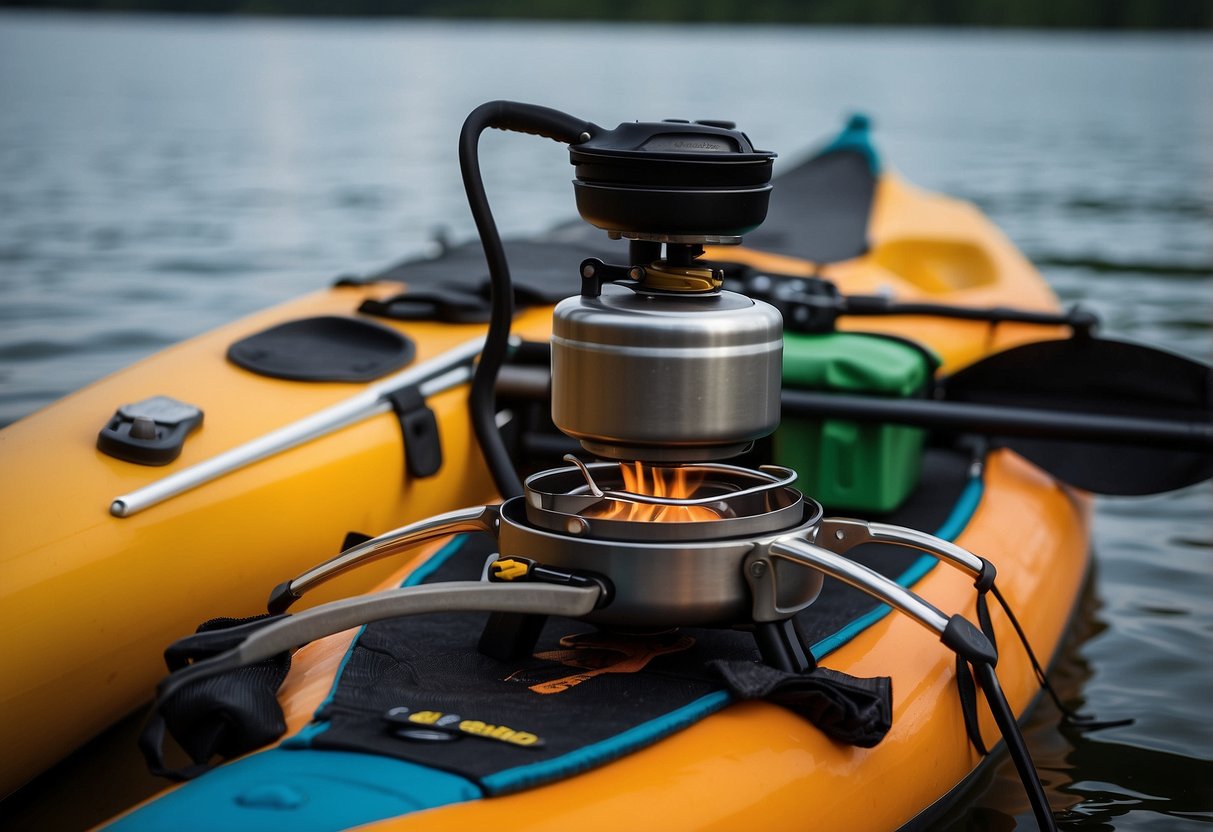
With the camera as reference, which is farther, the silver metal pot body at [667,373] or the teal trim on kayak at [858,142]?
the teal trim on kayak at [858,142]

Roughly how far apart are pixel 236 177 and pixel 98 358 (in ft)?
22.9

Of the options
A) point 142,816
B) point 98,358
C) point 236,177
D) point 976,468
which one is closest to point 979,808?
point 976,468

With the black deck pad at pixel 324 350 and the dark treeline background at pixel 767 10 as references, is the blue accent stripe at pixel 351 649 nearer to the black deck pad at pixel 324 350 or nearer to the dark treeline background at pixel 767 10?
the black deck pad at pixel 324 350

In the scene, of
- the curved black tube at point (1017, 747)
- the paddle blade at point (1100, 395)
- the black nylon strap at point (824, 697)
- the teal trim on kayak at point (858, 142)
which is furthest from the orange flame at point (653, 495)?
the teal trim on kayak at point (858, 142)

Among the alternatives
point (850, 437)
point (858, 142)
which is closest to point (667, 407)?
point (850, 437)

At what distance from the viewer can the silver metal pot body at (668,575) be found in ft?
6.34

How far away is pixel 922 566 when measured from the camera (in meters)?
2.58

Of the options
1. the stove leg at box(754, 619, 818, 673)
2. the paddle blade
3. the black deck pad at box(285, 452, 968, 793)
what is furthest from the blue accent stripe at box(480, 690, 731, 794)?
the paddle blade

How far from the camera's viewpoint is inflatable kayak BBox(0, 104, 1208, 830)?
5.80 feet

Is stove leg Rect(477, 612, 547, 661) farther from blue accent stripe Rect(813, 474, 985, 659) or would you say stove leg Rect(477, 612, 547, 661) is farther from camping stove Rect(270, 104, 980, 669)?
blue accent stripe Rect(813, 474, 985, 659)

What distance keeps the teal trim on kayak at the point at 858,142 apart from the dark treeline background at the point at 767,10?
63.4 metres

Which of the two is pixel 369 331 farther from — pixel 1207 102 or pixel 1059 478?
pixel 1207 102

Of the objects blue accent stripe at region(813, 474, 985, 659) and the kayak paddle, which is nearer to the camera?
blue accent stripe at region(813, 474, 985, 659)

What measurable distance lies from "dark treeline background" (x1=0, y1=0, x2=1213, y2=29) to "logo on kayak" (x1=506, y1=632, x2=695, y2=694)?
6726cm
